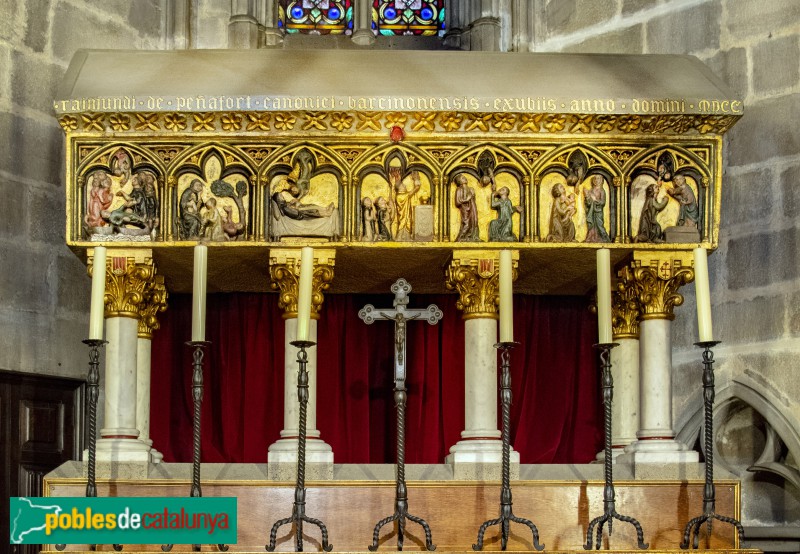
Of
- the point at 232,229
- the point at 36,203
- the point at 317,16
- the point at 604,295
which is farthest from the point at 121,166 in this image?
the point at 317,16

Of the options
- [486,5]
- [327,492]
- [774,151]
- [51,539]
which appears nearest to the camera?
[51,539]

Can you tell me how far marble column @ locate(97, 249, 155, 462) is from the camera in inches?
342

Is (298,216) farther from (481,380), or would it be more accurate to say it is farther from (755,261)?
(755,261)

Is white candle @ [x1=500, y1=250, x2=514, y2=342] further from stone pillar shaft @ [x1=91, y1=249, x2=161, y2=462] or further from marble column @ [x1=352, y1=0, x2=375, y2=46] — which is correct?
marble column @ [x1=352, y1=0, x2=375, y2=46]

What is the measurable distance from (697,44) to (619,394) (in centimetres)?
275

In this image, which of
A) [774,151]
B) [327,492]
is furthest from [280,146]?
[774,151]

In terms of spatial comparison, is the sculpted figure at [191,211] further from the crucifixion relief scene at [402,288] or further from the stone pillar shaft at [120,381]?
the stone pillar shaft at [120,381]

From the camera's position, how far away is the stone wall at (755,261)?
31.7 ft

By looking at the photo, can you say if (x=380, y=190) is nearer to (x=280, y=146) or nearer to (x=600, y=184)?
(x=280, y=146)

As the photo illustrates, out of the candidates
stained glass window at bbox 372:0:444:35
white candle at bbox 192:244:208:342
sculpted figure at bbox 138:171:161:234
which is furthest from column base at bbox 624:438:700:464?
stained glass window at bbox 372:0:444:35

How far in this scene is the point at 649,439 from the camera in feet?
28.3

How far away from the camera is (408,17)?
1152cm

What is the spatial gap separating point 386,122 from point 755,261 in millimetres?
2842

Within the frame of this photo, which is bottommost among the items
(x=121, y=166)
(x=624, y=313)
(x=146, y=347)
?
(x=146, y=347)
